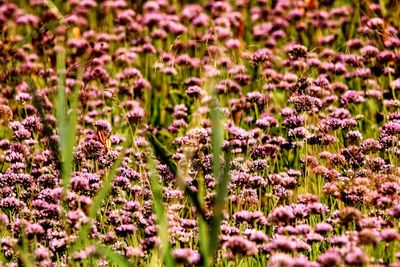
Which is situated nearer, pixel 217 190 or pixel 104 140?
pixel 217 190

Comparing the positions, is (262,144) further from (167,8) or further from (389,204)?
(167,8)

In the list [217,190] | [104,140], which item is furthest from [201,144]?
[217,190]

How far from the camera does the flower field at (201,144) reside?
8.55ft

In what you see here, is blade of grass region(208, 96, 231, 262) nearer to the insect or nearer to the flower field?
the flower field

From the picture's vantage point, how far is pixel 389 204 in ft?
8.95

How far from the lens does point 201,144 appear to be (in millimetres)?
3727

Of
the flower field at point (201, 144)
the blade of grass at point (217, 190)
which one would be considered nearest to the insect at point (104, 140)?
the flower field at point (201, 144)

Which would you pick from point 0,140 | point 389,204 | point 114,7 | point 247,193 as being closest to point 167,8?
point 114,7

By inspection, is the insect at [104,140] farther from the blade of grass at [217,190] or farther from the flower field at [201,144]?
the blade of grass at [217,190]

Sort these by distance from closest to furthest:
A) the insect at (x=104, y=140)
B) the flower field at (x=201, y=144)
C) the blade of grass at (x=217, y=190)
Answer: the blade of grass at (x=217, y=190) → the flower field at (x=201, y=144) → the insect at (x=104, y=140)

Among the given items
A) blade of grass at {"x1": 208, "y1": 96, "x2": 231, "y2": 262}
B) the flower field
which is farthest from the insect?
blade of grass at {"x1": 208, "y1": 96, "x2": 231, "y2": 262}

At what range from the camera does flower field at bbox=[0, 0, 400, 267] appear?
2607mm

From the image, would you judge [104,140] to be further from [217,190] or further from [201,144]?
[217,190]

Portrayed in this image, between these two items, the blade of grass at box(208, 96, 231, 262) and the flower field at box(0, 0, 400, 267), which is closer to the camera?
the blade of grass at box(208, 96, 231, 262)
